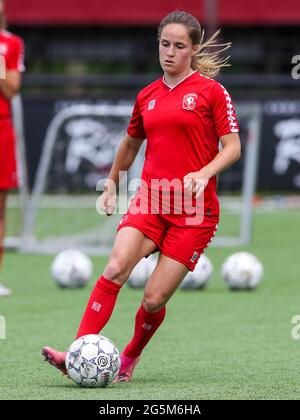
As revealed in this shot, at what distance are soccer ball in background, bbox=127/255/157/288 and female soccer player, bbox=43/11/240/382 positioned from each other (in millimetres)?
3748

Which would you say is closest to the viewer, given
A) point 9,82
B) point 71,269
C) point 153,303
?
point 153,303

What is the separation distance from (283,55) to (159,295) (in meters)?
19.6

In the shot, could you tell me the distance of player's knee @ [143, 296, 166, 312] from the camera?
5.97 meters

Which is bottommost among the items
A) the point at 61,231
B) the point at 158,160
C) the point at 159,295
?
the point at 61,231

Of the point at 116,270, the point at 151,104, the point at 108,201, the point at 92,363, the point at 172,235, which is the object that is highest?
the point at 151,104

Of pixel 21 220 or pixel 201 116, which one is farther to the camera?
pixel 21 220

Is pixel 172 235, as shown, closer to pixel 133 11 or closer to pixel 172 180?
pixel 172 180

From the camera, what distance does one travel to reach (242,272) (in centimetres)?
980

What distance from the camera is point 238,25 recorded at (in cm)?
2464

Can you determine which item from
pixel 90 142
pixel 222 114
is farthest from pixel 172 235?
pixel 90 142

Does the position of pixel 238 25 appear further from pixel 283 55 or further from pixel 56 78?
pixel 56 78

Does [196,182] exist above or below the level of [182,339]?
above

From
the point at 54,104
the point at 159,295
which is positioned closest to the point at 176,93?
the point at 159,295

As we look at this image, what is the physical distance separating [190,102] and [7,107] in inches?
151
